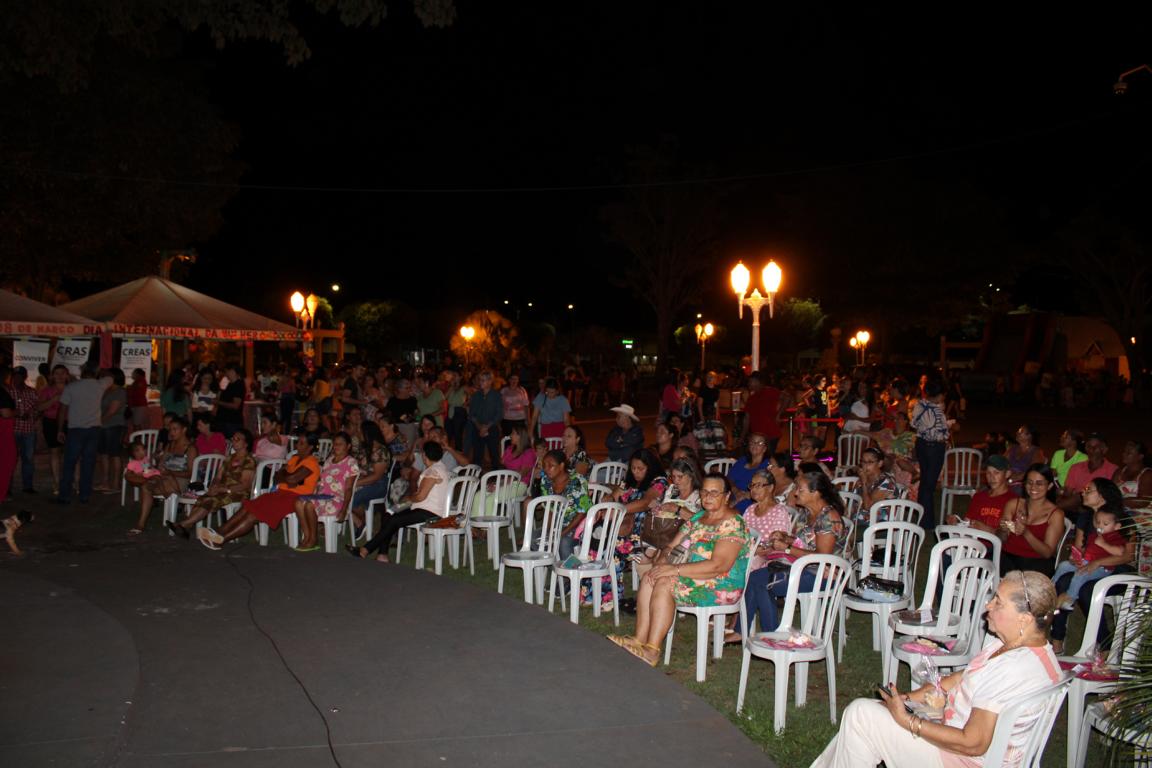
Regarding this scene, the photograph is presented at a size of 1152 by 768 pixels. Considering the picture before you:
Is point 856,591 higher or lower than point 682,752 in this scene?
higher

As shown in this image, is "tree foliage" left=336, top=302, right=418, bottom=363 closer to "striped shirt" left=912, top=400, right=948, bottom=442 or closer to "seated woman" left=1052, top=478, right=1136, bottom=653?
"striped shirt" left=912, top=400, right=948, bottom=442

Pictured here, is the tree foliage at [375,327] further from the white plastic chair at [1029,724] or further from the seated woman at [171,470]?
the white plastic chair at [1029,724]

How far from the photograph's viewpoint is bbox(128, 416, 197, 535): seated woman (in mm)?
9805

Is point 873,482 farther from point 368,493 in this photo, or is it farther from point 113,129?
point 113,129

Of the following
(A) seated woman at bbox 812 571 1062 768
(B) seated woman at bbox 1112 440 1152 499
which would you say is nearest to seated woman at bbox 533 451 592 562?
(A) seated woman at bbox 812 571 1062 768

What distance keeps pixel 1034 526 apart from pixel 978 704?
358 centimetres

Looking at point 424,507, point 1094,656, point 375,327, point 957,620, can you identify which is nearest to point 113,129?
point 424,507

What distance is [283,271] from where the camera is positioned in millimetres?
47219

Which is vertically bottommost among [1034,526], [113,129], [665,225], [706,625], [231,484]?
[706,625]

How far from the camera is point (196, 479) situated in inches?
405

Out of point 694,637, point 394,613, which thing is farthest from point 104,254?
point 694,637

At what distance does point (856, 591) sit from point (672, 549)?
3.89ft

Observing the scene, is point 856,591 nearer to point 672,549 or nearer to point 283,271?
point 672,549

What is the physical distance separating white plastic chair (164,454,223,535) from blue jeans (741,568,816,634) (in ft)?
19.9
